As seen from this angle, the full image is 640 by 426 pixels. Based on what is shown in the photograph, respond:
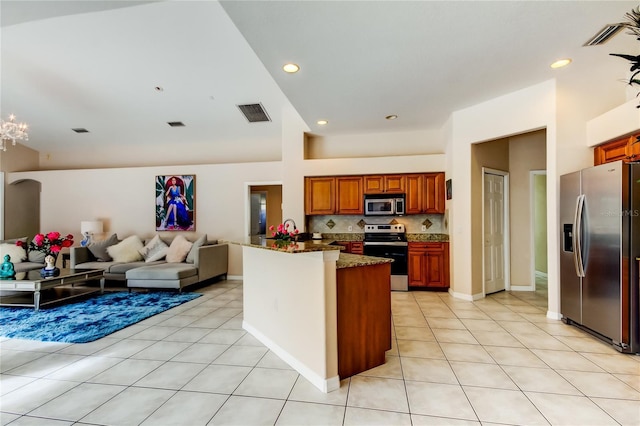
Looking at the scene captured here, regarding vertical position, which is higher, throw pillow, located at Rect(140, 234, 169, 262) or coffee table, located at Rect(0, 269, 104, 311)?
throw pillow, located at Rect(140, 234, 169, 262)

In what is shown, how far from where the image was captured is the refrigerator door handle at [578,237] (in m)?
3.11

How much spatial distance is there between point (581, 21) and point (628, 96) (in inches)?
69.2

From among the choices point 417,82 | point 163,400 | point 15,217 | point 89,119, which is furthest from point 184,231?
point 417,82

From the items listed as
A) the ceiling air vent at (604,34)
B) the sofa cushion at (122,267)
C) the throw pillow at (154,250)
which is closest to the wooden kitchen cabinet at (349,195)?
the ceiling air vent at (604,34)

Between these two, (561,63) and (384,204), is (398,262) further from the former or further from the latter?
(561,63)

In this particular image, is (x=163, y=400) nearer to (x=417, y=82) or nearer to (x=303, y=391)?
(x=303, y=391)

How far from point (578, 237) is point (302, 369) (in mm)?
3139

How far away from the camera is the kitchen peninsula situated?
2.17 meters

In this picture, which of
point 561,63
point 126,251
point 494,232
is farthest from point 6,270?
point 561,63

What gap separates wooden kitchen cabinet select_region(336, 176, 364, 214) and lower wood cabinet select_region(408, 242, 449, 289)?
119 centimetres

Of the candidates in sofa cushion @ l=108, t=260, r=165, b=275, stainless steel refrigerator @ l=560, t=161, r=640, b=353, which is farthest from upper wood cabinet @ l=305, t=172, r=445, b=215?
sofa cushion @ l=108, t=260, r=165, b=275

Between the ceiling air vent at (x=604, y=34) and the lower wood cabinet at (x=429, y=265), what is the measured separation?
3.13 m

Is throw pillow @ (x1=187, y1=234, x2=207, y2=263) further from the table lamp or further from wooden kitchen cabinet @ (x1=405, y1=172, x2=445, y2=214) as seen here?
wooden kitchen cabinet @ (x1=405, y1=172, x2=445, y2=214)

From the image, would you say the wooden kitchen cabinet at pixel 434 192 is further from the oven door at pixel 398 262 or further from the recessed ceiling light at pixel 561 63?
the recessed ceiling light at pixel 561 63
